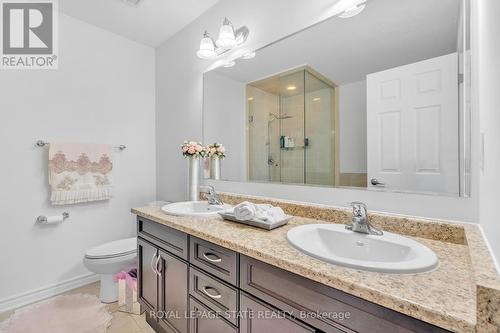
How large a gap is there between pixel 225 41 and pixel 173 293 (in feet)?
5.49

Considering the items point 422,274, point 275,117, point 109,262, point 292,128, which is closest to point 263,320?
point 422,274

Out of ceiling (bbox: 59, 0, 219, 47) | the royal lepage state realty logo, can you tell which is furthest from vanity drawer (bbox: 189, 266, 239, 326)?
the royal lepage state realty logo

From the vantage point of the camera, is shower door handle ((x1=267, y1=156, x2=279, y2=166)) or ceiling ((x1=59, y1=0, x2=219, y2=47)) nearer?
shower door handle ((x1=267, y1=156, x2=279, y2=166))

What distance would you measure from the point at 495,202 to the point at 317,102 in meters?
0.90

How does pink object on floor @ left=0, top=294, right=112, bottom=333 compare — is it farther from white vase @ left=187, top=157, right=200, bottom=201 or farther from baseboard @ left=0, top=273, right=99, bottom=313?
white vase @ left=187, top=157, right=200, bottom=201

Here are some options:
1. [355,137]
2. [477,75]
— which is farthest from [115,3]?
[477,75]

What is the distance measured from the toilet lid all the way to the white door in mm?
1847

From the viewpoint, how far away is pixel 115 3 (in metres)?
1.95

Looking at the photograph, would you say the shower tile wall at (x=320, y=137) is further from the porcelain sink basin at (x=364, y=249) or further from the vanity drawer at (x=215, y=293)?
the vanity drawer at (x=215, y=293)

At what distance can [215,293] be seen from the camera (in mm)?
1058

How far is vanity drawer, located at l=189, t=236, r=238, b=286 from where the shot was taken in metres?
0.96

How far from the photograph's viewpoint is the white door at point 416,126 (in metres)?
0.99

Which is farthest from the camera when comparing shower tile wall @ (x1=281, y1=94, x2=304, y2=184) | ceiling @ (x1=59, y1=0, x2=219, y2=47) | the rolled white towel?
ceiling @ (x1=59, y1=0, x2=219, y2=47)

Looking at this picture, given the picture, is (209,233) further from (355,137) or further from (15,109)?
(15,109)
